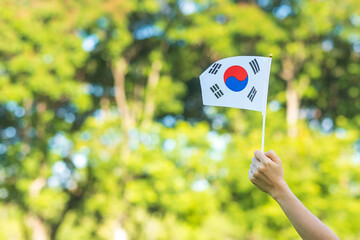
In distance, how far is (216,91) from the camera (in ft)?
9.00

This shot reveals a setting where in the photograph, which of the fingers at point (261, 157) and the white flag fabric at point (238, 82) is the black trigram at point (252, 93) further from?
the fingers at point (261, 157)

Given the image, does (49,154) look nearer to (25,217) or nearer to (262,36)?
(25,217)

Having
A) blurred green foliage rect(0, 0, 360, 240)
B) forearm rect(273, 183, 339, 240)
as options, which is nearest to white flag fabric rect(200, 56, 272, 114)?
forearm rect(273, 183, 339, 240)

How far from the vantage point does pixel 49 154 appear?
1703 cm

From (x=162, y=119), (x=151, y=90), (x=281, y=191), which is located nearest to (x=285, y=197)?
(x=281, y=191)

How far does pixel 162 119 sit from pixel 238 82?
17.0m

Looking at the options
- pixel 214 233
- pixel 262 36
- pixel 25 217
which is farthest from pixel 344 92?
pixel 25 217

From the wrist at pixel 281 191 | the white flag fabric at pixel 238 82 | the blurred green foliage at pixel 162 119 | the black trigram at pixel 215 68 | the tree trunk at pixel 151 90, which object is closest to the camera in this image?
the wrist at pixel 281 191

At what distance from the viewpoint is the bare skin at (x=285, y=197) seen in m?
1.52

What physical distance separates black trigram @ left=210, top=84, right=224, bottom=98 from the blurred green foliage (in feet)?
42.2

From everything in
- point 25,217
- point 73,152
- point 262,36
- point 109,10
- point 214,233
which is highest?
point 262,36

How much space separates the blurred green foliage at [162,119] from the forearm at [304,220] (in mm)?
13837

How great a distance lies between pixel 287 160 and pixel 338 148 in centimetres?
160

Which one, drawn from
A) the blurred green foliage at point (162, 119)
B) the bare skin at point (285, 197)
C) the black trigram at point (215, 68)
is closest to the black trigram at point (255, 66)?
→ the black trigram at point (215, 68)
